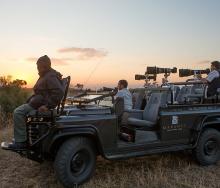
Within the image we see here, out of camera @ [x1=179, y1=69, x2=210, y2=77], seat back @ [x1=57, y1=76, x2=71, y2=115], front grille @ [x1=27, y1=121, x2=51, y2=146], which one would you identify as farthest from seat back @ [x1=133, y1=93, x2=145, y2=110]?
front grille @ [x1=27, y1=121, x2=51, y2=146]

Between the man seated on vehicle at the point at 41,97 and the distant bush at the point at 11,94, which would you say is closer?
the man seated on vehicle at the point at 41,97

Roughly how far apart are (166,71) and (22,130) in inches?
164

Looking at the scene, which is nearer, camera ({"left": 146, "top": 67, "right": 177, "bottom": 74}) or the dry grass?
the dry grass

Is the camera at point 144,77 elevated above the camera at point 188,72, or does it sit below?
below

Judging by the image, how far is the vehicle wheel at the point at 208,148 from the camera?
8.45m

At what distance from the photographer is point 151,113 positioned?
8305mm

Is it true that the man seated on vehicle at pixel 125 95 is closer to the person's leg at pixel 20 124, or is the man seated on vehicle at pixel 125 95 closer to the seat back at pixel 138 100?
the seat back at pixel 138 100

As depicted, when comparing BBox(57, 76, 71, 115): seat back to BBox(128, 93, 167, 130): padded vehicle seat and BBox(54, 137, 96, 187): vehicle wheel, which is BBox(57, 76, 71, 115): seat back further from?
BBox(128, 93, 167, 130): padded vehicle seat

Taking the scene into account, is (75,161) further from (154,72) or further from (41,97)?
(154,72)

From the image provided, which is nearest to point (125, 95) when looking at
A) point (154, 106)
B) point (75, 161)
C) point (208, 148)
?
point (154, 106)

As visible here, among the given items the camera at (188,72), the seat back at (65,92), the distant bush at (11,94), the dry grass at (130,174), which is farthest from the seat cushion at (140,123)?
the distant bush at (11,94)

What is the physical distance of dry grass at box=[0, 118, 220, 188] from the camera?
23.1 feet

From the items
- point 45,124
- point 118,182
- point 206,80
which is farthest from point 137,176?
point 206,80

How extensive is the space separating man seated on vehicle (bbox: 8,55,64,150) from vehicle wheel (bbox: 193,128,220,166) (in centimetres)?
313
